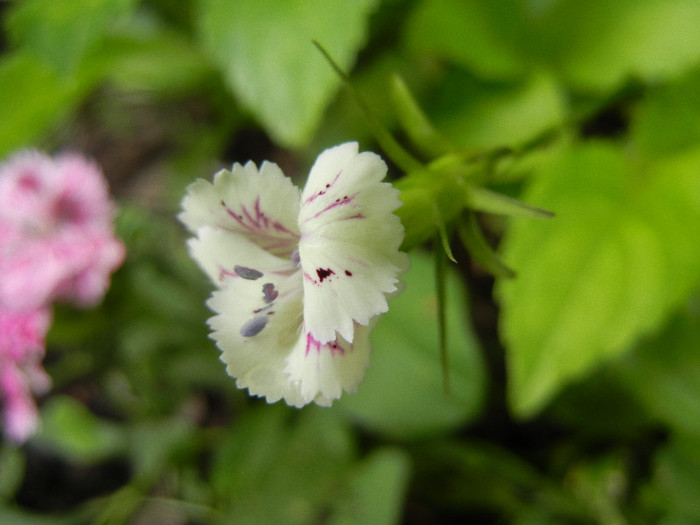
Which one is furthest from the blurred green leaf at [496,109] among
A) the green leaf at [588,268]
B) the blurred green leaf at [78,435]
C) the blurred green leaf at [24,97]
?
the blurred green leaf at [78,435]

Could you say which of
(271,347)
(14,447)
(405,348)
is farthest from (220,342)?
(14,447)

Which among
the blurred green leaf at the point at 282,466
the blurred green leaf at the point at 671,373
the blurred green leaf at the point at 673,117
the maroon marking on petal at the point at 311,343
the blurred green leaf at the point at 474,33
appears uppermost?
the maroon marking on petal at the point at 311,343

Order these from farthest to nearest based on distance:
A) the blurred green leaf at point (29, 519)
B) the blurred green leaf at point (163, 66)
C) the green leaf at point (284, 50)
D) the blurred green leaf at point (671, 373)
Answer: the blurred green leaf at point (163, 66), the blurred green leaf at point (29, 519), the blurred green leaf at point (671, 373), the green leaf at point (284, 50)

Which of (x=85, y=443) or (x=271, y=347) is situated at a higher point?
(x=271, y=347)

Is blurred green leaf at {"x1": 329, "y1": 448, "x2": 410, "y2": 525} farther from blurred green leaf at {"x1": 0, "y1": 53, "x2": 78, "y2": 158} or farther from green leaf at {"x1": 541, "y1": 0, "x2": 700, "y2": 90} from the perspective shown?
blurred green leaf at {"x1": 0, "y1": 53, "x2": 78, "y2": 158}

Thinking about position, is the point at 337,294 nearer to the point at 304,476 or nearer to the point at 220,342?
the point at 220,342

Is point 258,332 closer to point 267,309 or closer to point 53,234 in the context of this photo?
point 267,309

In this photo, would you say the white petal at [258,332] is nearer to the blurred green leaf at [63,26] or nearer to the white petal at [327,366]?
the white petal at [327,366]

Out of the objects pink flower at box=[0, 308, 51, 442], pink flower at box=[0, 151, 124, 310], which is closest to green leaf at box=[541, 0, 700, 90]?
pink flower at box=[0, 151, 124, 310]
